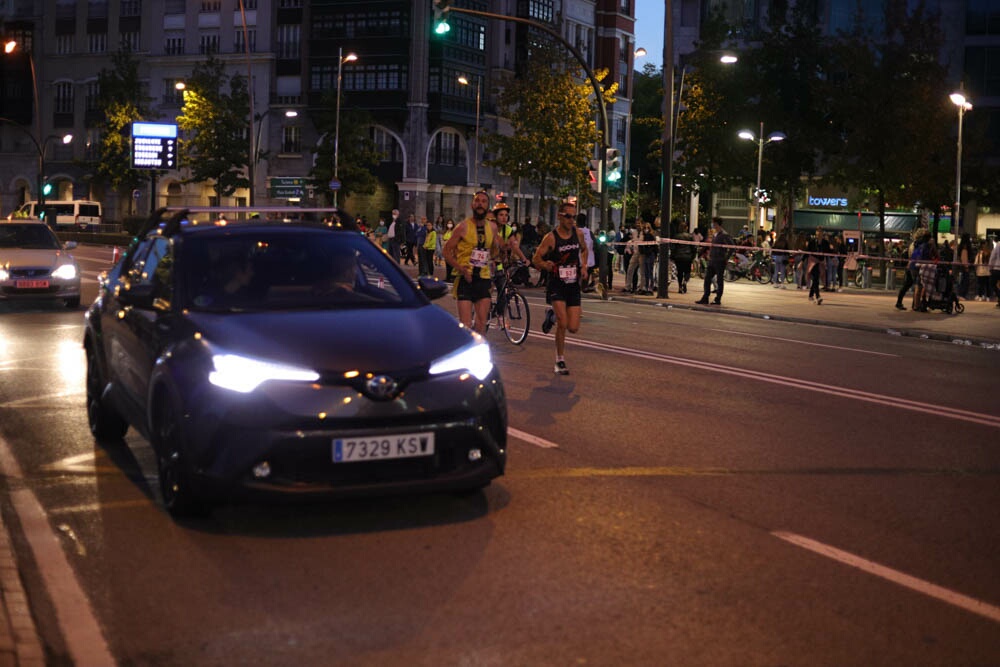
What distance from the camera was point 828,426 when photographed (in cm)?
1056

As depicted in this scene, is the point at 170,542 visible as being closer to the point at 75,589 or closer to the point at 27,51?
the point at 75,589

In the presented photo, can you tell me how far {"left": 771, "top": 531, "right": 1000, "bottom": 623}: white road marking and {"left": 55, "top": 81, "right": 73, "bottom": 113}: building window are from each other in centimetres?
8774

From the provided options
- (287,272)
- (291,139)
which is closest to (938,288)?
(287,272)

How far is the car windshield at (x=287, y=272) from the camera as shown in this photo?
24.8 feet

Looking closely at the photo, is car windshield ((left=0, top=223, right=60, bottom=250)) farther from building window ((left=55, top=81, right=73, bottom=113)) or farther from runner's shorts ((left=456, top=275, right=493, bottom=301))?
building window ((left=55, top=81, right=73, bottom=113))

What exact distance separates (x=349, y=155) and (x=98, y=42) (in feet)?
88.2

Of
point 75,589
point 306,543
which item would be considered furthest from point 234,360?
point 75,589

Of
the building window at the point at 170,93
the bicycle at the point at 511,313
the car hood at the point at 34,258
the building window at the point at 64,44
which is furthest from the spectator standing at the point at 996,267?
the building window at the point at 64,44

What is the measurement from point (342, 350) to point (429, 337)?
563 millimetres

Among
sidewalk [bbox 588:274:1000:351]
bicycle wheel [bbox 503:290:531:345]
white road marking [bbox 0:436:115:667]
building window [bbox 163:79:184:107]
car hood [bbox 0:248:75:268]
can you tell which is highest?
building window [bbox 163:79:184:107]

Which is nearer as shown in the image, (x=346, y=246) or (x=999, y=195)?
(x=346, y=246)

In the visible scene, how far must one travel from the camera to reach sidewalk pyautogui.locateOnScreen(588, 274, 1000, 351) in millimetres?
23141

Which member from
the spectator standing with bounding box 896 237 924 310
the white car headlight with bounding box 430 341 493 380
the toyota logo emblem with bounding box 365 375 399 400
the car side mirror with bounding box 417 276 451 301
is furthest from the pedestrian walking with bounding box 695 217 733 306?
the toyota logo emblem with bounding box 365 375 399 400

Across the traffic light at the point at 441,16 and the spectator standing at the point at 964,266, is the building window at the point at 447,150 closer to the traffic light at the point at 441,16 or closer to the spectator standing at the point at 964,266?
the spectator standing at the point at 964,266
